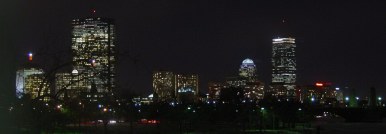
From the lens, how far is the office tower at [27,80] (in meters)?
16.9

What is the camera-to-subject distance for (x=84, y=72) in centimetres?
1544

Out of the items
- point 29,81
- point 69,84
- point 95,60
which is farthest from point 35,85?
point 95,60

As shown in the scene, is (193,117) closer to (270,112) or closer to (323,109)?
(270,112)

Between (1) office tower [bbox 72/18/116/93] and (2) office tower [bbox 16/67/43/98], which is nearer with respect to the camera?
(1) office tower [bbox 72/18/116/93]

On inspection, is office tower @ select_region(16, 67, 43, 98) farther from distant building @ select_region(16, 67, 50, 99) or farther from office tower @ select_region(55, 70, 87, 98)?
office tower @ select_region(55, 70, 87, 98)

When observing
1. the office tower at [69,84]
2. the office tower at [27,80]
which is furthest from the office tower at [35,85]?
the office tower at [69,84]

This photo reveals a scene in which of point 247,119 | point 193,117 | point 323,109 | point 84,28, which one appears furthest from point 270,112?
point 84,28

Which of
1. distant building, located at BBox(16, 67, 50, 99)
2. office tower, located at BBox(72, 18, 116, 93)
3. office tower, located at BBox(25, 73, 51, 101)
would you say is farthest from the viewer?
distant building, located at BBox(16, 67, 50, 99)

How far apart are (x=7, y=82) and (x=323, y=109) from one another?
145619mm

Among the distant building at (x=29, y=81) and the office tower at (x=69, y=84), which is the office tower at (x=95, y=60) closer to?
the office tower at (x=69, y=84)

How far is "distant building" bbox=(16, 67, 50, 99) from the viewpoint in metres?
16.8

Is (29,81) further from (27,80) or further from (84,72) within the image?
(84,72)

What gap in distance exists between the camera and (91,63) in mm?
15172

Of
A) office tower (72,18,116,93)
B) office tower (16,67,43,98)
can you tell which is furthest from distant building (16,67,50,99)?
office tower (72,18,116,93)
